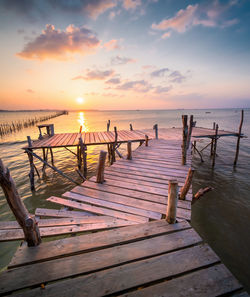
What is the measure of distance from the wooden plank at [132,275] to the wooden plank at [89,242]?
1.48ft

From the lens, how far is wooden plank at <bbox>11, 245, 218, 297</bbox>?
1.89 metres

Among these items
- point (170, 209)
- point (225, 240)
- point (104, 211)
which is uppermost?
point (170, 209)

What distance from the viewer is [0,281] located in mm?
2008

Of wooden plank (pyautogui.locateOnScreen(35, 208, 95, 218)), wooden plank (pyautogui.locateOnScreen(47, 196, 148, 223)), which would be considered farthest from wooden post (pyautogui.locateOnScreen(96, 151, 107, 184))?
wooden plank (pyautogui.locateOnScreen(35, 208, 95, 218))

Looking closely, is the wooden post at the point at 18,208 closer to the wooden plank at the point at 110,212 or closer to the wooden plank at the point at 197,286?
the wooden plank at the point at 110,212

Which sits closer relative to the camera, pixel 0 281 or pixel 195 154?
pixel 0 281

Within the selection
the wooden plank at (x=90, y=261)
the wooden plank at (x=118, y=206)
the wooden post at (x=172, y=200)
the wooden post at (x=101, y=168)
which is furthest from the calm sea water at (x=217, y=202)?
the wooden post at (x=101, y=168)

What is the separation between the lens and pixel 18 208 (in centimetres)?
242

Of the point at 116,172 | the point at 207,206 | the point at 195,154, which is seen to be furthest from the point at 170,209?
the point at 195,154

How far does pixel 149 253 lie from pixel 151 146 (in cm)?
825

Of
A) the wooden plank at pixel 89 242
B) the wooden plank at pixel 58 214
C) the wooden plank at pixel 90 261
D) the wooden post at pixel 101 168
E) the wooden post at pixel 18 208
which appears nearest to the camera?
the wooden plank at pixel 90 261

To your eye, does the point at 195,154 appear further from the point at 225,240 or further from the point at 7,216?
the point at 7,216

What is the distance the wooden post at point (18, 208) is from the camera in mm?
2227

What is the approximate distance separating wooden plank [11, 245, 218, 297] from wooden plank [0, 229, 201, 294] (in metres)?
0.10
